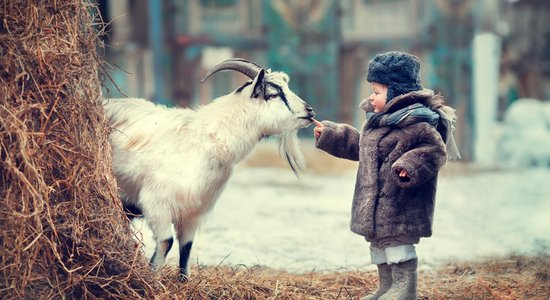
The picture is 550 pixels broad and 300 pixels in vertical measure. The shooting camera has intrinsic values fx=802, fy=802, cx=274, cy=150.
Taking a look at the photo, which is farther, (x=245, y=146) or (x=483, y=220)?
(x=483, y=220)

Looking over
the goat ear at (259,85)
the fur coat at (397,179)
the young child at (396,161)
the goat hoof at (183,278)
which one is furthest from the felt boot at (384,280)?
the goat ear at (259,85)

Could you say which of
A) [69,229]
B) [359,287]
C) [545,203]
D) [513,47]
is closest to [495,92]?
[513,47]

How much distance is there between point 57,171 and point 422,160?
6.21ft

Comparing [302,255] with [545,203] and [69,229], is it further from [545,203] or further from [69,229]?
[545,203]

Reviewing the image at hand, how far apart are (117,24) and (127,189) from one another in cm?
1113

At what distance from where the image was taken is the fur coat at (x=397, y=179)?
4.13 meters

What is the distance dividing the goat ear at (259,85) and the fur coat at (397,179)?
794mm

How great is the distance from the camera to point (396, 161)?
4.12 m

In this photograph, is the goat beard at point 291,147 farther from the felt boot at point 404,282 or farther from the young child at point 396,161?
the felt boot at point 404,282

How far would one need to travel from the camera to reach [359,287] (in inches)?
205

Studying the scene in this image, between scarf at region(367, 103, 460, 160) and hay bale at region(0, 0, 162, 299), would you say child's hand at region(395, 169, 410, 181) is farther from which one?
hay bale at region(0, 0, 162, 299)

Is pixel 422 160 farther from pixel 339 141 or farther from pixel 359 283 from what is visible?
pixel 359 283

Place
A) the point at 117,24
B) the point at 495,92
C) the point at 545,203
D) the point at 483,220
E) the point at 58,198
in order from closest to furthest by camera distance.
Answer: the point at 58,198, the point at 483,220, the point at 545,203, the point at 495,92, the point at 117,24

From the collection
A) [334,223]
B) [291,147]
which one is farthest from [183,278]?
[334,223]
